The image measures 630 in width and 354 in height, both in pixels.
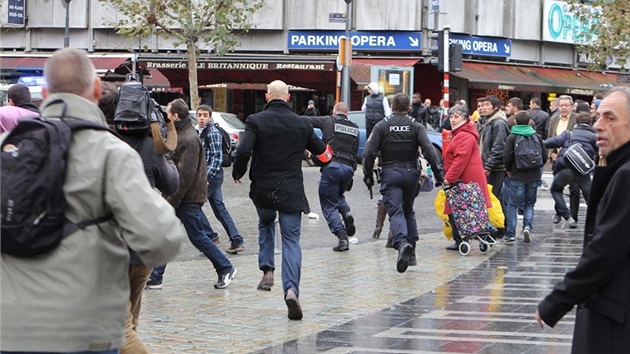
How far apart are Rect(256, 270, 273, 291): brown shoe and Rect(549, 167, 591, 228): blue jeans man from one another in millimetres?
6046

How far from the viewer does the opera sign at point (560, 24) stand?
47.0 meters

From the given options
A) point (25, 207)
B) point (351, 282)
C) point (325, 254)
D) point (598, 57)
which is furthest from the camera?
point (598, 57)

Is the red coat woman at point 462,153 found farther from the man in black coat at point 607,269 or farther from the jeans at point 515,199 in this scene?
the man in black coat at point 607,269

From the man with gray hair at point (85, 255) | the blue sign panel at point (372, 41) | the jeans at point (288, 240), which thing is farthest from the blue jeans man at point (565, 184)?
the blue sign panel at point (372, 41)

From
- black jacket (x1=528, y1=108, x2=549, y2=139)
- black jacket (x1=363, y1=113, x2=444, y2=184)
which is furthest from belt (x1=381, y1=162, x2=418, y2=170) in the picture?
black jacket (x1=528, y1=108, x2=549, y2=139)

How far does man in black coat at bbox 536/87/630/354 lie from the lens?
4.58 meters

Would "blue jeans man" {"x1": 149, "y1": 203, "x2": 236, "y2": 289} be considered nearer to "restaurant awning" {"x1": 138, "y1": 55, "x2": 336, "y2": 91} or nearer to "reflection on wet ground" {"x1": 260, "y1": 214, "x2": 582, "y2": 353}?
"reflection on wet ground" {"x1": 260, "y1": 214, "x2": 582, "y2": 353}

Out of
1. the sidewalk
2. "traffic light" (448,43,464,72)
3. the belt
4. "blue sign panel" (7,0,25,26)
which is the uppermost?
"blue sign panel" (7,0,25,26)

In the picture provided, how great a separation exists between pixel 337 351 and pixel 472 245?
24.3 feet

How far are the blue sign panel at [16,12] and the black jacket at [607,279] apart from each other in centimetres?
4449

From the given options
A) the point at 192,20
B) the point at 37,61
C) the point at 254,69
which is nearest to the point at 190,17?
the point at 192,20

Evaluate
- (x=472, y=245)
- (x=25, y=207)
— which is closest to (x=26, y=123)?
(x=25, y=207)

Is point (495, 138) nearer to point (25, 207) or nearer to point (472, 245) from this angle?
point (472, 245)

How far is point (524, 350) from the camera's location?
8117mm
